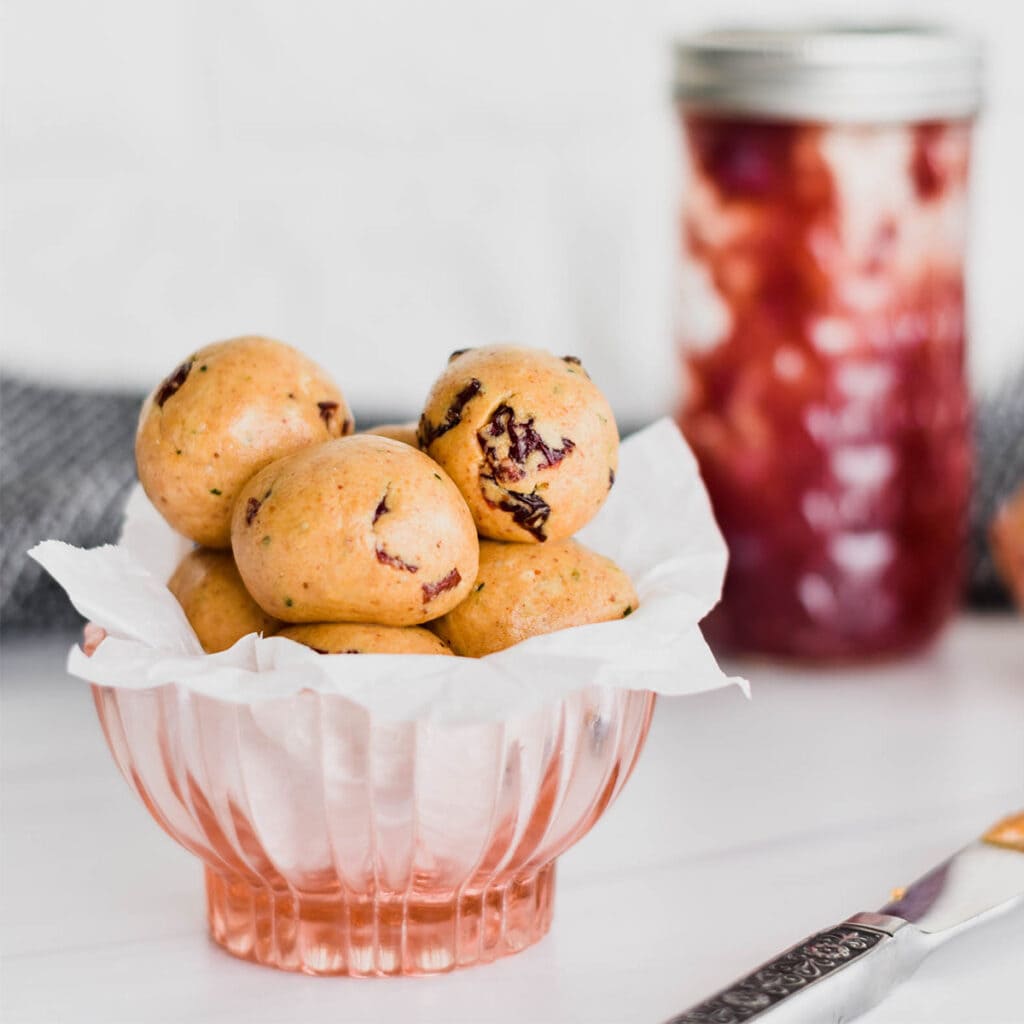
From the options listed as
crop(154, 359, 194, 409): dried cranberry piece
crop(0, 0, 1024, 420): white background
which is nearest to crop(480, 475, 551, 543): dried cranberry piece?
crop(154, 359, 194, 409): dried cranberry piece

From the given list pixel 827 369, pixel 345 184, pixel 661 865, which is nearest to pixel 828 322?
pixel 827 369

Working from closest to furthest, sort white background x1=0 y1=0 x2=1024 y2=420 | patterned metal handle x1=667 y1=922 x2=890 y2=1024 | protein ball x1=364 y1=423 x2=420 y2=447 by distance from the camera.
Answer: patterned metal handle x1=667 y1=922 x2=890 y2=1024
protein ball x1=364 y1=423 x2=420 y2=447
white background x1=0 y1=0 x2=1024 y2=420

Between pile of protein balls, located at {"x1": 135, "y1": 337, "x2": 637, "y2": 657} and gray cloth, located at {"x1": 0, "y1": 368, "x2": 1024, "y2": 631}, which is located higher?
pile of protein balls, located at {"x1": 135, "y1": 337, "x2": 637, "y2": 657}

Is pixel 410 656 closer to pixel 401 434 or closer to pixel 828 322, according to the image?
pixel 401 434

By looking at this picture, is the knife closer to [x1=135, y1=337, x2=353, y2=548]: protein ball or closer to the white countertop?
the white countertop

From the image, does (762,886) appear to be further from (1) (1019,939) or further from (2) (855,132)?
(2) (855,132)

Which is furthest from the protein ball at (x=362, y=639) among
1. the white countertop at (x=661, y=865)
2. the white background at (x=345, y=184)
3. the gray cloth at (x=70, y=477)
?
the white background at (x=345, y=184)

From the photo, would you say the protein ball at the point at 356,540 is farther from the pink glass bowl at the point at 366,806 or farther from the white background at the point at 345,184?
the white background at the point at 345,184
